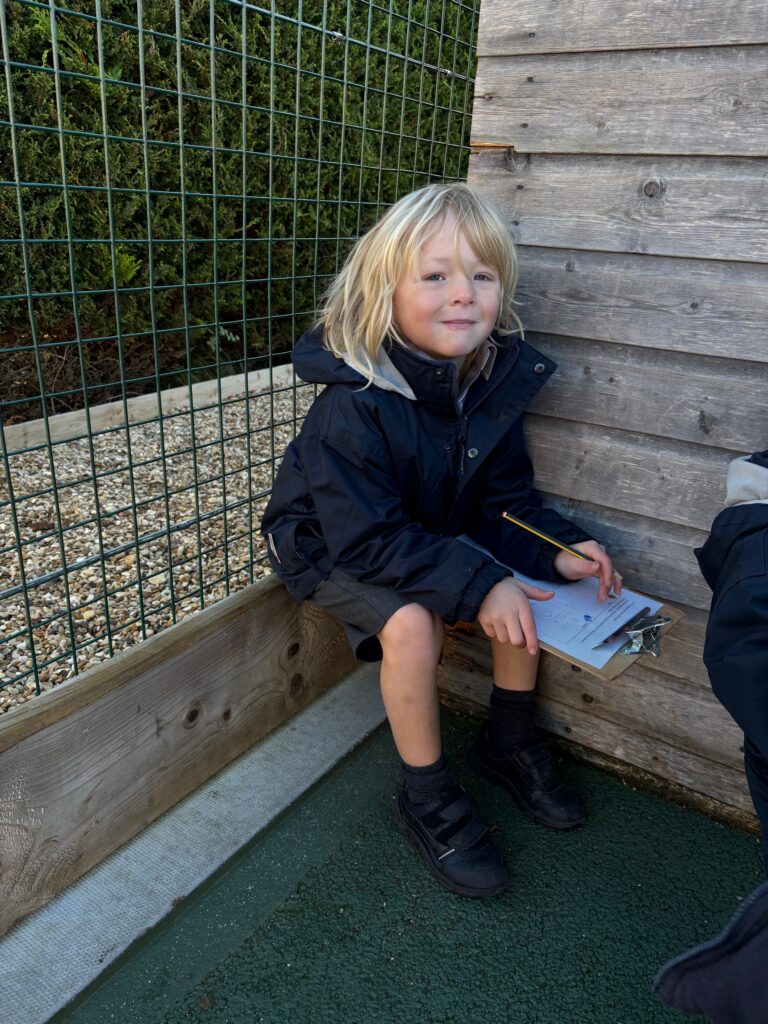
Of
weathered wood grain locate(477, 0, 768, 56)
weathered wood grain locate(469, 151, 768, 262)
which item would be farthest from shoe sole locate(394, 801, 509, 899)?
weathered wood grain locate(477, 0, 768, 56)

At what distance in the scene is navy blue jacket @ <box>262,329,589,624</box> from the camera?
64.7 inches

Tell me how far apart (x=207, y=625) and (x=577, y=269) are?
119 centimetres

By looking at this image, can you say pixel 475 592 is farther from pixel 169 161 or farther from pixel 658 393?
pixel 169 161

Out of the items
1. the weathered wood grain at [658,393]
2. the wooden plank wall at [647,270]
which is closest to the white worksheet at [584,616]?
the wooden plank wall at [647,270]

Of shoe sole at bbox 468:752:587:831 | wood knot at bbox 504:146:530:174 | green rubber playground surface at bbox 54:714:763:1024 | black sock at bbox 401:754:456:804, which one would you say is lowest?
green rubber playground surface at bbox 54:714:763:1024

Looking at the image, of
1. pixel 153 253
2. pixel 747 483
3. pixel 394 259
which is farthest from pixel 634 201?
pixel 153 253

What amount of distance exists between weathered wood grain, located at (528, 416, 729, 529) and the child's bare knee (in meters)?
0.54

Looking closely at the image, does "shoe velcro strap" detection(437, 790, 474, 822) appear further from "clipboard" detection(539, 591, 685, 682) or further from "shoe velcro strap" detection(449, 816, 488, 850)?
"clipboard" detection(539, 591, 685, 682)

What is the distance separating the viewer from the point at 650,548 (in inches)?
75.5

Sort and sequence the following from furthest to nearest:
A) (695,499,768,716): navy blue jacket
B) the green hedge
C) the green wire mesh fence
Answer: the green hedge < the green wire mesh fence < (695,499,768,716): navy blue jacket

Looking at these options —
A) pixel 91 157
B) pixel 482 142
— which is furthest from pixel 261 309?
pixel 482 142

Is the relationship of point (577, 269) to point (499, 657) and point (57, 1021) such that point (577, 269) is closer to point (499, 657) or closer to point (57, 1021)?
point (499, 657)

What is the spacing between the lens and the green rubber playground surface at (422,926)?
1489mm

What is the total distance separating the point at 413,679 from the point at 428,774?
0.25 m
